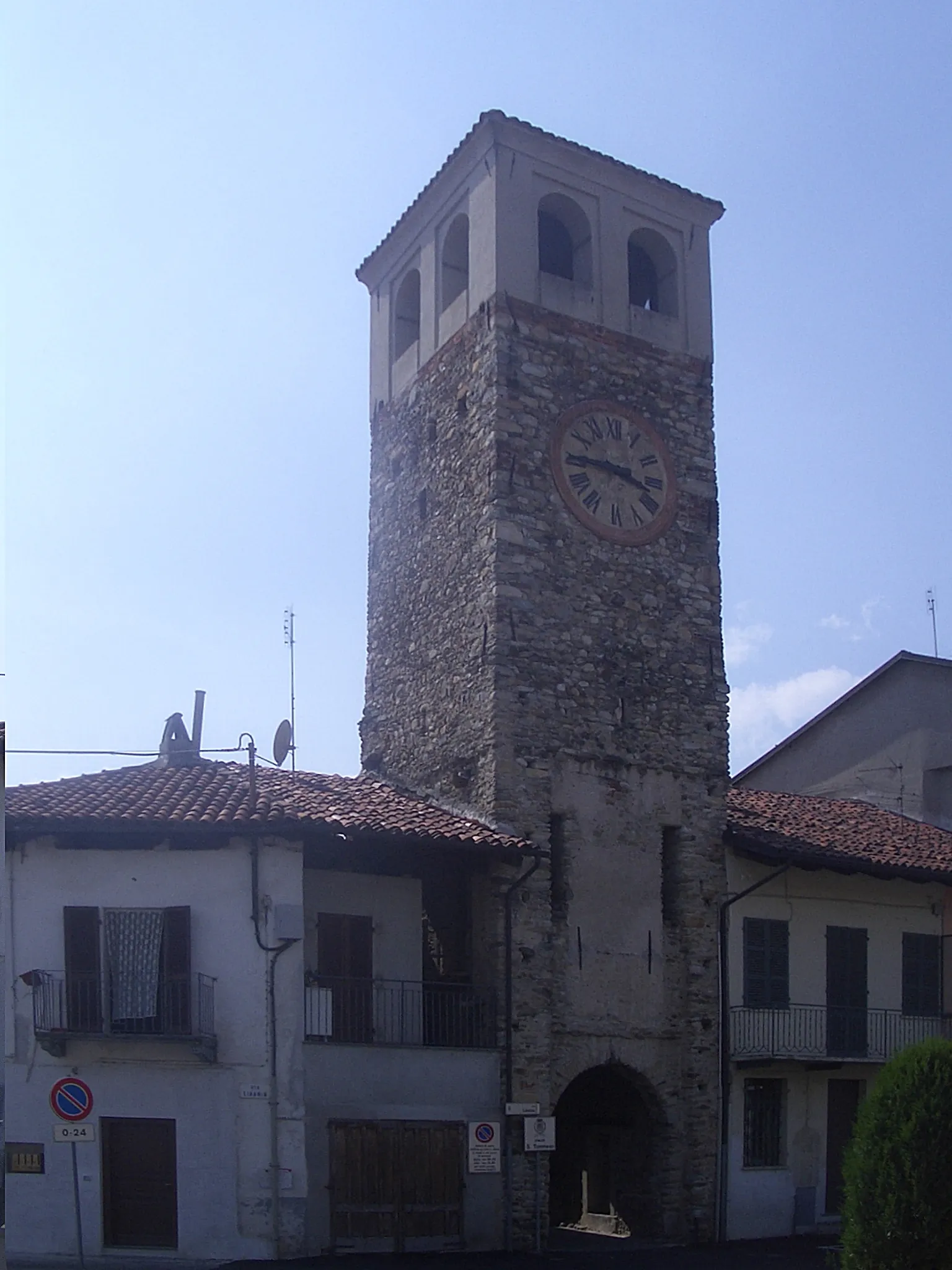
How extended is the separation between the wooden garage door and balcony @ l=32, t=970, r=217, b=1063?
2.34 metres

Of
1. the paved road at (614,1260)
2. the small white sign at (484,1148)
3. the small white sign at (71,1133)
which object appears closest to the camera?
the small white sign at (71,1133)

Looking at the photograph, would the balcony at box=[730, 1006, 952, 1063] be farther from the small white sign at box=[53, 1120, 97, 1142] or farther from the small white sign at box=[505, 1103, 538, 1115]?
the small white sign at box=[53, 1120, 97, 1142]

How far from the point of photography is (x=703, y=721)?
79.9 feet

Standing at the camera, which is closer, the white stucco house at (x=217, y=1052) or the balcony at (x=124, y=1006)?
the white stucco house at (x=217, y=1052)

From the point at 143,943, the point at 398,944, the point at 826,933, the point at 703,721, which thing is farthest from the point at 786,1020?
the point at 143,943

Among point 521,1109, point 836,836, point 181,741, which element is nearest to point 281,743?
point 181,741

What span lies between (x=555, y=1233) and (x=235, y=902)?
8.18 meters

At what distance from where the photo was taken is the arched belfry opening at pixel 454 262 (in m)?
25.9

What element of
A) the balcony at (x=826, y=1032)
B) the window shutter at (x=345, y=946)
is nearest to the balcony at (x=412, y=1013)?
the window shutter at (x=345, y=946)

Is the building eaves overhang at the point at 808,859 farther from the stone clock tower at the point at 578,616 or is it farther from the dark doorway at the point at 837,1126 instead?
the dark doorway at the point at 837,1126

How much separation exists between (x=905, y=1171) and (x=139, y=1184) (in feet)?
31.9

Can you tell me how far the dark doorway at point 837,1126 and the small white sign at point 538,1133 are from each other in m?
5.53

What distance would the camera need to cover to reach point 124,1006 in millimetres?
19594

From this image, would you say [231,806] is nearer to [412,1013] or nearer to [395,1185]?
[412,1013]
